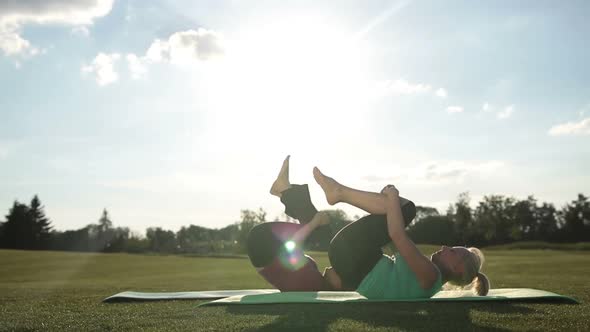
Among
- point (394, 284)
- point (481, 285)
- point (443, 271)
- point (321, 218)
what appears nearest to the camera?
point (394, 284)

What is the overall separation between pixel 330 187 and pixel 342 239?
0.55 meters

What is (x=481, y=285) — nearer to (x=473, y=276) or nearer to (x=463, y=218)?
(x=473, y=276)

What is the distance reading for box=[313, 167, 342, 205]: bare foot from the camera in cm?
492

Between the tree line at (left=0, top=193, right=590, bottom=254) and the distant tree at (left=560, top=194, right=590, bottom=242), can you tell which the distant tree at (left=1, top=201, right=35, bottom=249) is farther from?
the distant tree at (left=560, top=194, right=590, bottom=242)

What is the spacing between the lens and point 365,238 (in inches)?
184

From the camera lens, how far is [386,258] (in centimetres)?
481

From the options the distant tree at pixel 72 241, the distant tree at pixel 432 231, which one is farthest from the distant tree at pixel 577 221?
the distant tree at pixel 72 241

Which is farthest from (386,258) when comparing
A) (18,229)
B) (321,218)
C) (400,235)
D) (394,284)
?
(18,229)

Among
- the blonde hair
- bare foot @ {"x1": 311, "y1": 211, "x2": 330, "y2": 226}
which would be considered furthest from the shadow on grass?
bare foot @ {"x1": 311, "y1": 211, "x2": 330, "y2": 226}

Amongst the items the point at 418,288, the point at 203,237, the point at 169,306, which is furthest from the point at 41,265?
the point at 203,237

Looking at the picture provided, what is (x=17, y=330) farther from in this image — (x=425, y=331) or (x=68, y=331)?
(x=425, y=331)

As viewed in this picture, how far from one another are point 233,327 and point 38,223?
6426cm

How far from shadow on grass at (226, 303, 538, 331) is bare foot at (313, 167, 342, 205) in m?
1.09

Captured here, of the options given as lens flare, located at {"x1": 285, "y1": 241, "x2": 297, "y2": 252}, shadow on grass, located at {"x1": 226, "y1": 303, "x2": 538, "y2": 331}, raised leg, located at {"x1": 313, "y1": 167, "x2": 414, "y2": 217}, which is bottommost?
shadow on grass, located at {"x1": 226, "y1": 303, "x2": 538, "y2": 331}
